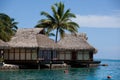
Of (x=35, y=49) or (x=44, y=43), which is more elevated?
(x=44, y=43)

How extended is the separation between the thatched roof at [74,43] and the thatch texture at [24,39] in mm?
5266

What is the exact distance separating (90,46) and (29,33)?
364 inches

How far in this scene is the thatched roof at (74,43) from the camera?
49.9 metres

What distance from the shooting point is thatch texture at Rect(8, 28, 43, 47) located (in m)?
44.2

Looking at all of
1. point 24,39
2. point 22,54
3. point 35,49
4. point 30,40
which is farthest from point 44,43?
point 22,54

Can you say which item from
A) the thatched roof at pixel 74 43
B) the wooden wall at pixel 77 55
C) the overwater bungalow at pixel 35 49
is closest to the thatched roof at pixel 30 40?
the overwater bungalow at pixel 35 49

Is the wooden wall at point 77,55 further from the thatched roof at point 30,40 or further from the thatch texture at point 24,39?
the thatch texture at point 24,39

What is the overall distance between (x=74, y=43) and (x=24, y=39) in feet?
28.1

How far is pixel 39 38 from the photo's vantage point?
45625 mm

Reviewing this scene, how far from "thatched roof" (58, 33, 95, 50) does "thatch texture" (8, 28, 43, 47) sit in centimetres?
527

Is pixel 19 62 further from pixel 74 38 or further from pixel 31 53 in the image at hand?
pixel 74 38

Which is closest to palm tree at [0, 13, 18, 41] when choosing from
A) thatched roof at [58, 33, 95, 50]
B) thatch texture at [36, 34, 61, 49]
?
thatch texture at [36, 34, 61, 49]

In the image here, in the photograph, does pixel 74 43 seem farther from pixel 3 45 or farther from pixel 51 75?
pixel 51 75

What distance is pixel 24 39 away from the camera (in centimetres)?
4494
